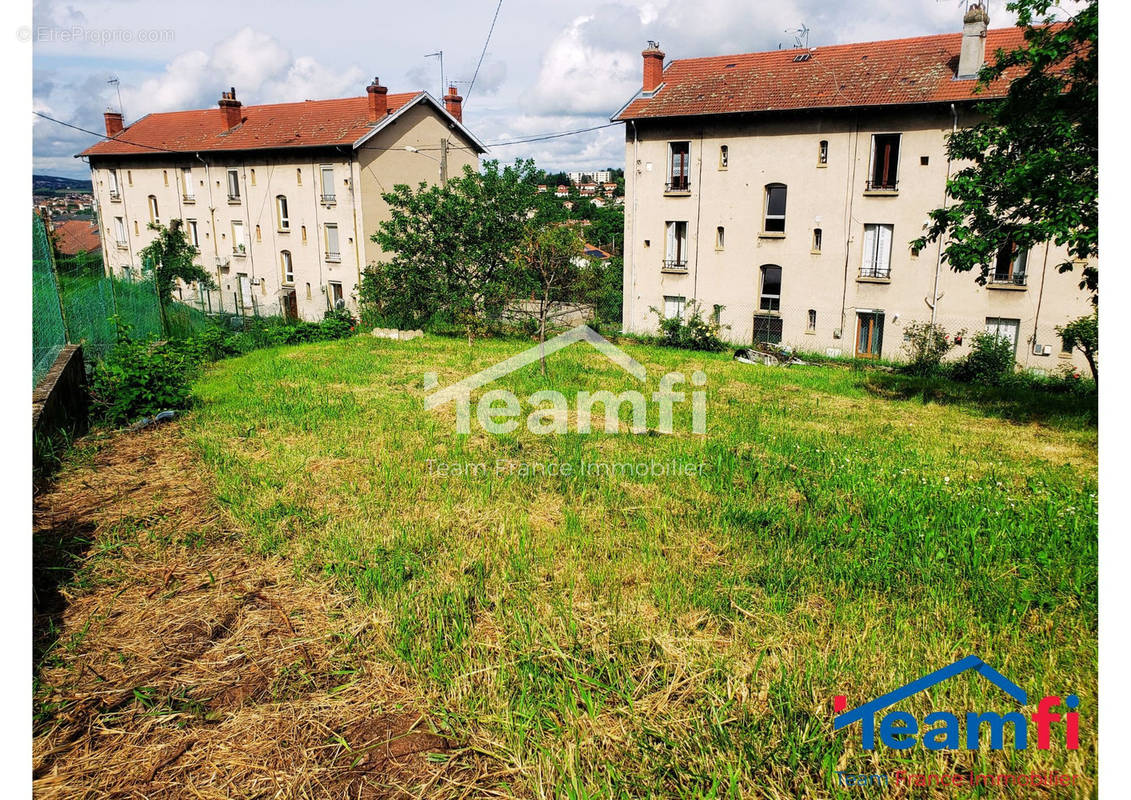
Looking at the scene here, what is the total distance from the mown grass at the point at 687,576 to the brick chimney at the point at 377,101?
21427mm

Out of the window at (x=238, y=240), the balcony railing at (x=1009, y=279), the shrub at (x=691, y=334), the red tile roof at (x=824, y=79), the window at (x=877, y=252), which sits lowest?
the shrub at (x=691, y=334)

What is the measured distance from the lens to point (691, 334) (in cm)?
2205

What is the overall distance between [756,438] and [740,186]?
1645 cm

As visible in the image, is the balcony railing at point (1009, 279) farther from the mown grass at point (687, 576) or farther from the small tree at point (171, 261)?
the small tree at point (171, 261)

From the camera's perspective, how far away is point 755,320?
23.7 meters

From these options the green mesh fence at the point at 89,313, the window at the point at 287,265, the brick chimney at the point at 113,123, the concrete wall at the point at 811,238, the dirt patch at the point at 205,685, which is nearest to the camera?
the dirt patch at the point at 205,685

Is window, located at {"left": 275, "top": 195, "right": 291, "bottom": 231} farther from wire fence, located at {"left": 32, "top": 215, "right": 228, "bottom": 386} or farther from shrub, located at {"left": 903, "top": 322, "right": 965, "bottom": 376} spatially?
shrub, located at {"left": 903, "top": 322, "right": 965, "bottom": 376}

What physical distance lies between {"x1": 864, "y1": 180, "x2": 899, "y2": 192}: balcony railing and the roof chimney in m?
3.37

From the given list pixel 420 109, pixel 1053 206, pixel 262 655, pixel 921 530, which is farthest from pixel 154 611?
pixel 420 109

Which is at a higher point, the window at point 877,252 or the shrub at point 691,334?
the window at point 877,252

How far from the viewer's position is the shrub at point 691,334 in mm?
21906

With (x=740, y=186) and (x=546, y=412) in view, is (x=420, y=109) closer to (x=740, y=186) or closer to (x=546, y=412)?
(x=740, y=186)

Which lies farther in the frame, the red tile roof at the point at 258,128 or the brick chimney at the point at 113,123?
the brick chimney at the point at 113,123

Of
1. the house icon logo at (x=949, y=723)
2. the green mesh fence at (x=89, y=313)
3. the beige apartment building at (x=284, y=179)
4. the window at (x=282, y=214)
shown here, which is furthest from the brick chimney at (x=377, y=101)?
the house icon logo at (x=949, y=723)
